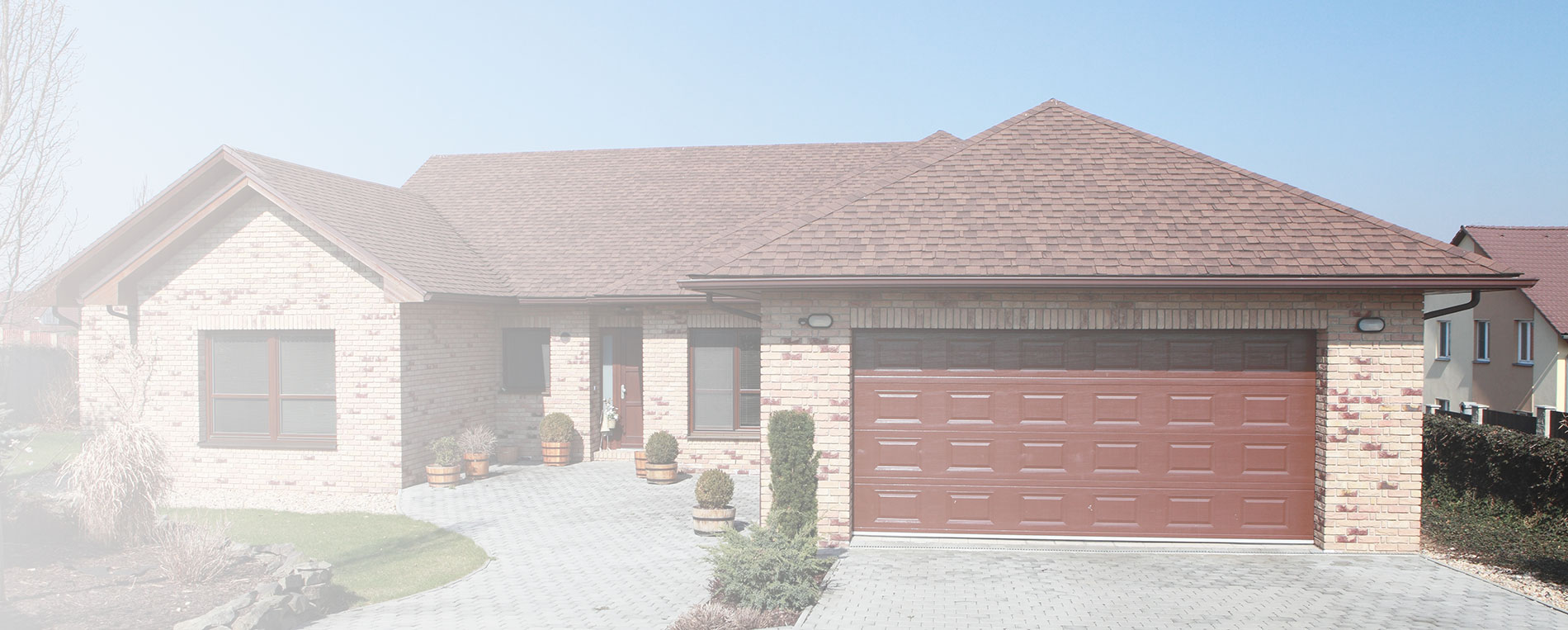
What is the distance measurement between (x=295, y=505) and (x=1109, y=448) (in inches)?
458

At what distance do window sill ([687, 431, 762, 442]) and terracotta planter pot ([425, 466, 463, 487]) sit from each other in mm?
3930

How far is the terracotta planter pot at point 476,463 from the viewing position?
15.5 meters

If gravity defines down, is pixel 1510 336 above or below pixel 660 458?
above

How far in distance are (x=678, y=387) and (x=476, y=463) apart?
3579mm

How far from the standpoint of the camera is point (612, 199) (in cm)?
1989

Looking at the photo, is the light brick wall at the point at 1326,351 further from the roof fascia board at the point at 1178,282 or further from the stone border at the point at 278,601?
the stone border at the point at 278,601

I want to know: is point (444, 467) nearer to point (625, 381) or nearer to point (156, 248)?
point (625, 381)

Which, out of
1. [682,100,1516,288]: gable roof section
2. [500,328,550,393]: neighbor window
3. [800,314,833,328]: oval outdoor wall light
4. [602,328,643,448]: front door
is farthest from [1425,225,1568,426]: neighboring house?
[500,328,550,393]: neighbor window

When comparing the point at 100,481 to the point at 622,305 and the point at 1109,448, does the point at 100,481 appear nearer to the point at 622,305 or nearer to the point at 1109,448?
the point at 622,305

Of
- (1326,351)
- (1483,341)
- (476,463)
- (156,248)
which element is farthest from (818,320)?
(1483,341)

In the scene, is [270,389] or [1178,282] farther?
[270,389]

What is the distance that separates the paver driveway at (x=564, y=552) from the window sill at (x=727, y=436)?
888 mm

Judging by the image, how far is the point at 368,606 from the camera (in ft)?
29.3

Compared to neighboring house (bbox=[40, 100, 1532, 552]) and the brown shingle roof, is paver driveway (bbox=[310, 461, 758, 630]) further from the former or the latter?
the brown shingle roof
